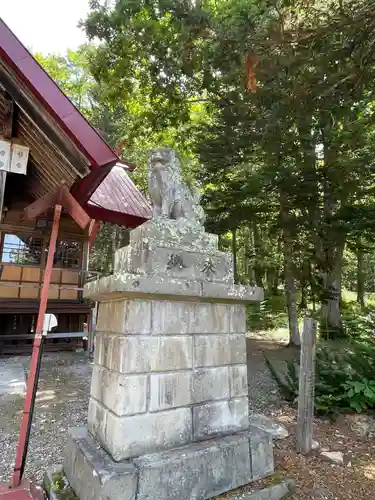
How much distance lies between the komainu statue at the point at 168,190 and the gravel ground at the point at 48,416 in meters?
2.74

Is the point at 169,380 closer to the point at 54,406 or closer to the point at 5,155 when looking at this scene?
the point at 54,406

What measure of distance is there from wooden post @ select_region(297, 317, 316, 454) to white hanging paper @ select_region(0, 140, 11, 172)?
450cm

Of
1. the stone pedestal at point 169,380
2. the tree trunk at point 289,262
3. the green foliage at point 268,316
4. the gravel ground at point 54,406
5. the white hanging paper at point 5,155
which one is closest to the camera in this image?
the stone pedestal at point 169,380

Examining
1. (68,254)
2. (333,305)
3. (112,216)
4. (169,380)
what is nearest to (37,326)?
(169,380)

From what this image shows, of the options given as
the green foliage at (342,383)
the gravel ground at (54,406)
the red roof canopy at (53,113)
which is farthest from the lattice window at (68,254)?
the green foliage at (342,383)

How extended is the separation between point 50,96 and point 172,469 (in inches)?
165

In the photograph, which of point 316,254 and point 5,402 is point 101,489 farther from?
point 316,254

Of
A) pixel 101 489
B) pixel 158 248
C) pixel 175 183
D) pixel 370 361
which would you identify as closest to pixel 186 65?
pixel 175 183

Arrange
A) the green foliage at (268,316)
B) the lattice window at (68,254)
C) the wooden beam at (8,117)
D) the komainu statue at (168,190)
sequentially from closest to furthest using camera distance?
Result: the komainu statue at (168,190), the wooden beam at (8,117), the lattice window at (68,254), the green foliage at (268,316)

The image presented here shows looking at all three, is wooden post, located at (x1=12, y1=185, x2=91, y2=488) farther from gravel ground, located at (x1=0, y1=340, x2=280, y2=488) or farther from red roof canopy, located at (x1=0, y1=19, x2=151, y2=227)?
red roof canopy, located at (x1=0, y1=19, x2=151, y2=227)

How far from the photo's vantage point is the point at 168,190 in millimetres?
2875

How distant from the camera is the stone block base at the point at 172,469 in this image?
2.12 metres

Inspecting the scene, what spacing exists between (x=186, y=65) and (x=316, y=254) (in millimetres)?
5963

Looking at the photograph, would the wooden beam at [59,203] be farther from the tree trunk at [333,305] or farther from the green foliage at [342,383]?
the tree trunk at [333,305]
